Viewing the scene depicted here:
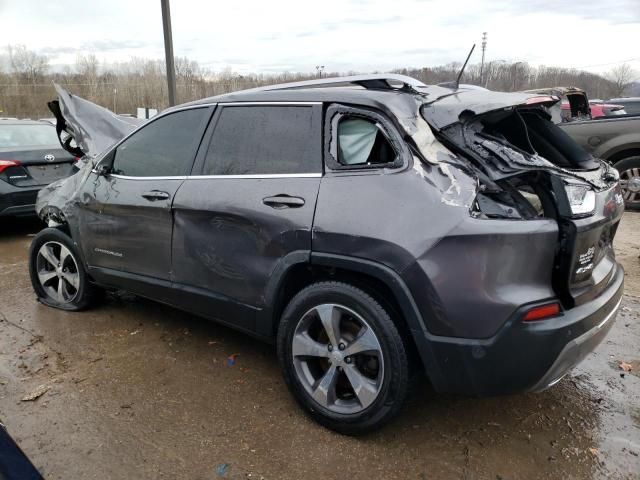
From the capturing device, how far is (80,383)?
325 cm

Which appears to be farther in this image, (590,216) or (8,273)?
(8,273)

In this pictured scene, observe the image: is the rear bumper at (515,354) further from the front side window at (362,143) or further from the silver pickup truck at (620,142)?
the silver pickup truck at (620,142)

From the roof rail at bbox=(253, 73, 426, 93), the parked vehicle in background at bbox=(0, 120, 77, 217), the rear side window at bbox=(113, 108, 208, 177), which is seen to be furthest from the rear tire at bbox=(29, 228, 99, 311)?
the parked vehicle in background at bbox=(0, 120, 77, 217)

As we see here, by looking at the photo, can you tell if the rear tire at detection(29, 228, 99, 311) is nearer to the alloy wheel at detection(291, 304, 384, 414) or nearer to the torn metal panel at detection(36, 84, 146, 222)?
the torn metal panel at detection(36, 84, 146, 222)

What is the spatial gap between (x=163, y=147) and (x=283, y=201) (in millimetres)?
1259

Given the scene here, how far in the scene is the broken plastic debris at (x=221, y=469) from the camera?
246 centimetres

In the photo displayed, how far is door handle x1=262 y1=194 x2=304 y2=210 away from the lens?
272cm

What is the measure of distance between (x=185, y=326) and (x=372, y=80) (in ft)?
8.01

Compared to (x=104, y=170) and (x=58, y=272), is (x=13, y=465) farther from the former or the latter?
(x=58, y=272)

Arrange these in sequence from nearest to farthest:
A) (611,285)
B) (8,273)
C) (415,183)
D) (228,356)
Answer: (415,183), (611,285), (228,356), (8,273)

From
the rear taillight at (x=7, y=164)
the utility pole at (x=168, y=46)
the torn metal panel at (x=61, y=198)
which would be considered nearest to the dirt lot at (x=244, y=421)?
the torn metal panel at (x=61, y=198)

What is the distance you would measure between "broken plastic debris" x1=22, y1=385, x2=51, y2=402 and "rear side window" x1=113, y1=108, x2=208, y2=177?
1.53m

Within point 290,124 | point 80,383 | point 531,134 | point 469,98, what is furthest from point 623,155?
point 80,383

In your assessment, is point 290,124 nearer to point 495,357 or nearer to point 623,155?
point 495,357
